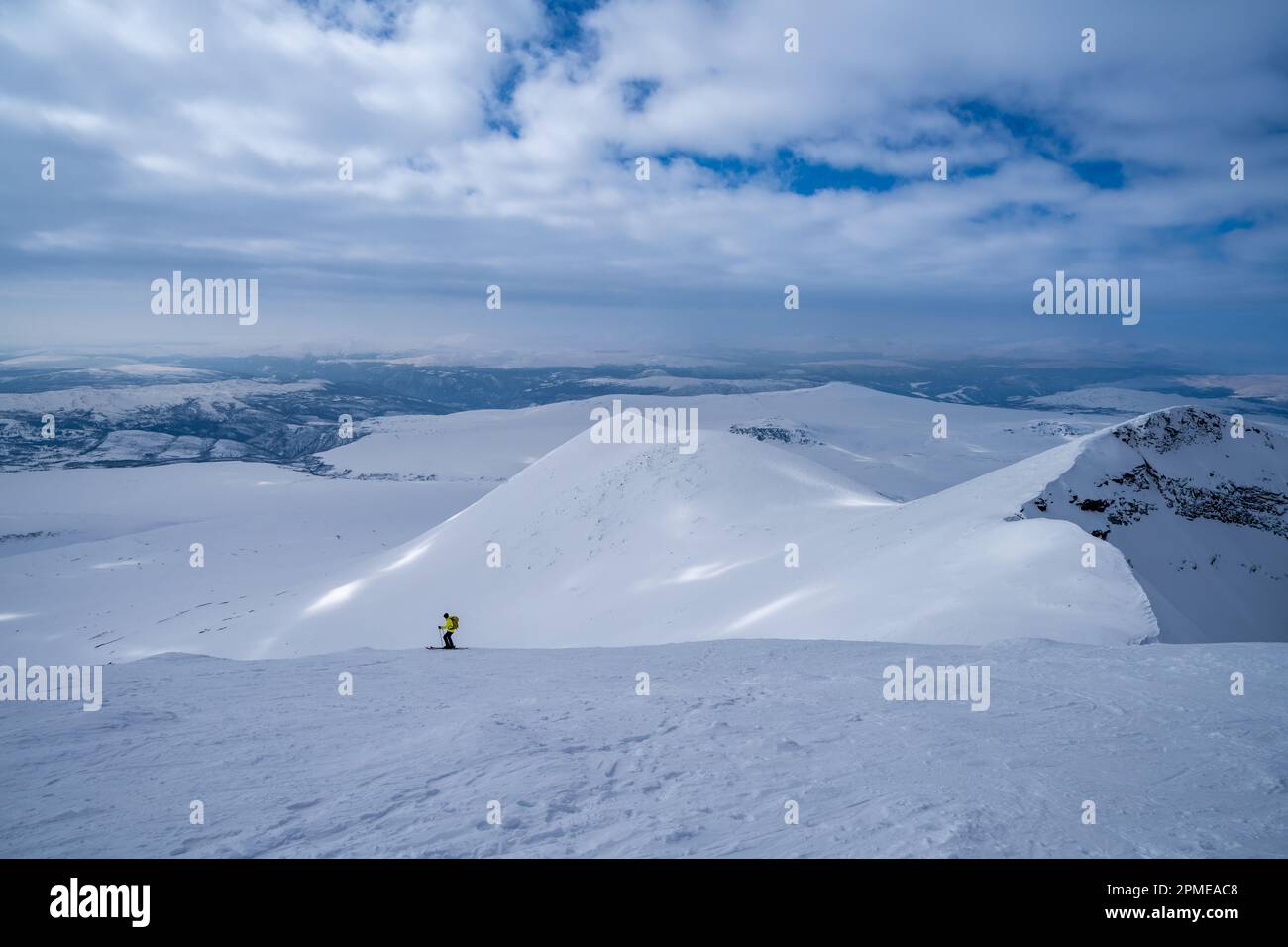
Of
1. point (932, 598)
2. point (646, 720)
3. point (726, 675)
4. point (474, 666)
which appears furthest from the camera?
point (932, 598)

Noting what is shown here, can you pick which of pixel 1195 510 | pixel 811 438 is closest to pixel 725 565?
pixel 1195 510

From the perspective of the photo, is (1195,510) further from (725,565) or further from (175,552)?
(175,552)

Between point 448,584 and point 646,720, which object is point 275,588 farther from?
point 646,720
